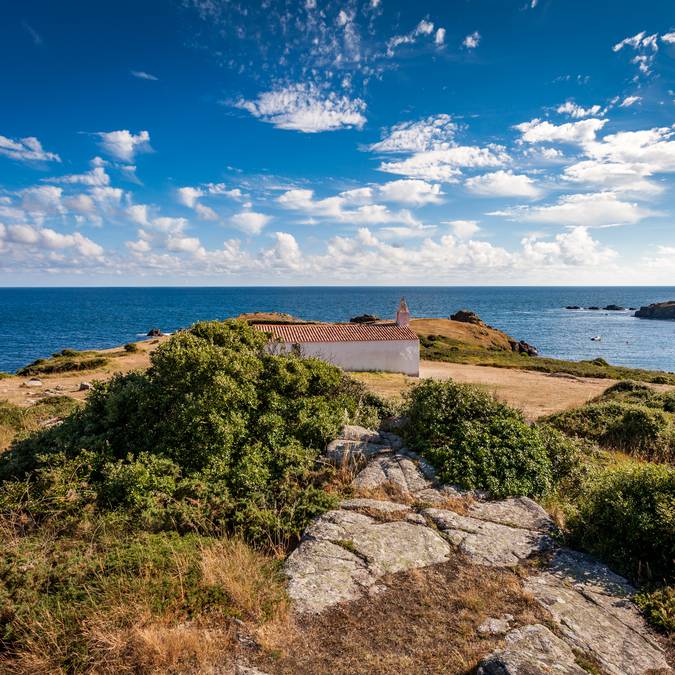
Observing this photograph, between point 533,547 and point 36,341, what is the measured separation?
99.1m

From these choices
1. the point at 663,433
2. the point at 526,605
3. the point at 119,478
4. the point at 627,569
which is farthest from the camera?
the point at 663,433

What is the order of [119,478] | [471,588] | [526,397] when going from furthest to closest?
[526,397], [119,478], [471,588]

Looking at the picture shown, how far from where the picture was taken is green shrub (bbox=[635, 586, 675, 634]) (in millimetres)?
5004

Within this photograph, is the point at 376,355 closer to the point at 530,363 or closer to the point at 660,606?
the point at 530,363

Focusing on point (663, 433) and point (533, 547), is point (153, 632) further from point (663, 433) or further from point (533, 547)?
point (663, 433)

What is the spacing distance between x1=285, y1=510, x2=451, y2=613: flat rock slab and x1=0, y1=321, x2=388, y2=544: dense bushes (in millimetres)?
616

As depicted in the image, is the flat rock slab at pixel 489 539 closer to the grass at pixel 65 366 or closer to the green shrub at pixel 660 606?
the green shrub at pixel 660 606

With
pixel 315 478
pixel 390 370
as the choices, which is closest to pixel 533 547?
pixel 315 478

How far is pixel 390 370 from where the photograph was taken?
38000 millimetres

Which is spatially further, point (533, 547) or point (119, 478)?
point (119, 478)

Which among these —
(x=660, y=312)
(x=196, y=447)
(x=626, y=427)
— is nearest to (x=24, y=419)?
(x=196, y=447)

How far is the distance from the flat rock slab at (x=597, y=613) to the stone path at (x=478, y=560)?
0.04 feet

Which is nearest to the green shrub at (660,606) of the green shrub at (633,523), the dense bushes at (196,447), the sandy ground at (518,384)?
the green shrub at (633,523)

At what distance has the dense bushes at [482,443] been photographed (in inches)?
334
